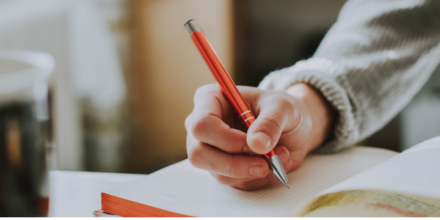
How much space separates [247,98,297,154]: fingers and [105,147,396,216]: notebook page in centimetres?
4

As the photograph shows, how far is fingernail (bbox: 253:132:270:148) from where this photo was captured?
0.25 meters

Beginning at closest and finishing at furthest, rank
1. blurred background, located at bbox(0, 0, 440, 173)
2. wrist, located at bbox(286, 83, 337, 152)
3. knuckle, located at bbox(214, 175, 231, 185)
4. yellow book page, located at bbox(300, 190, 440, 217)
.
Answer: yellow book page, located at bbox(300, 190, 440, 217)
knuckle, located at bbox(214, 175, 231, 185)
wrist, located at bbox(286, 83, 337, 152)
blurred background, located at bbox(0, 0, 440, 173)

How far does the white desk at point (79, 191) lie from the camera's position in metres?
0.32

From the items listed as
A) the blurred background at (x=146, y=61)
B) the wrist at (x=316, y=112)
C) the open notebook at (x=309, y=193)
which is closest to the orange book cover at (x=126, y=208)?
the open notebook at (x=309, y=193)

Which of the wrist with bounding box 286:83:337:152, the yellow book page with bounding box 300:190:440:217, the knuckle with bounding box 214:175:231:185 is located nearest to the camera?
the yellow book page with bounding box 300:190:440:217

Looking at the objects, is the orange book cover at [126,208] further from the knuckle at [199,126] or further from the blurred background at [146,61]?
the blurred background at [146,61]

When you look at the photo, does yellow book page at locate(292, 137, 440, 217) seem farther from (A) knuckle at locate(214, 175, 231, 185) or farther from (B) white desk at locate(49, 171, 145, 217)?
(B) white desk at locate(49, 171, 145, 217)

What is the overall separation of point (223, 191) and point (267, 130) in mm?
66

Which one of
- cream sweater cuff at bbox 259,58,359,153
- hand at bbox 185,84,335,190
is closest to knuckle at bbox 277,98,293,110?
hand at bbox 185,84,335,190

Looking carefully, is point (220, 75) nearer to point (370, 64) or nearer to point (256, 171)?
point (256, 171)

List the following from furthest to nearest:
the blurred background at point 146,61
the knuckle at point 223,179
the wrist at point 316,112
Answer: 1. the blurred background at point 146,61
2. the wrist at point 316,112
3. the knuckle at point 223,179

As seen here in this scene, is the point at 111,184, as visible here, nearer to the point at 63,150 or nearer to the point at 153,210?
the point at 153,210

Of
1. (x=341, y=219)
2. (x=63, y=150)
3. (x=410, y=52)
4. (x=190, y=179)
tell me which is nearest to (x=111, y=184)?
(x=190, y=179)

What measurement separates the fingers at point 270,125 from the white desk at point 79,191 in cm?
14
